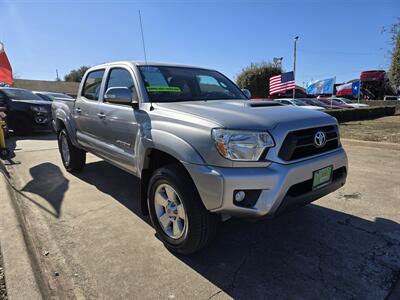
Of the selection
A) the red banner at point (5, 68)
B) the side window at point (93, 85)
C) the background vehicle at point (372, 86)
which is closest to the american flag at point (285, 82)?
the red banner at point (5, 68)

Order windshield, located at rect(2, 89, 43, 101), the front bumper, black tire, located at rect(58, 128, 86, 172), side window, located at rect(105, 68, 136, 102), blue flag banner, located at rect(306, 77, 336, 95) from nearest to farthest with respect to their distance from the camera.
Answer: the front bumper < side window, located at rect(105, 68, 136, 102) < black tire, located at rect(58, 128, 86, 172) < windshield, located at rect(2, 89, 43, 101) < blue flag banner, located at rect(306, 77, 336, 95)

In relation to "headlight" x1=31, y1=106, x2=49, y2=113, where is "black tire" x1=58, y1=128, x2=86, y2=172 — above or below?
below

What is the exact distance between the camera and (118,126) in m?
3.79

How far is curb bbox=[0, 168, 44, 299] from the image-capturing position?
2.43 m

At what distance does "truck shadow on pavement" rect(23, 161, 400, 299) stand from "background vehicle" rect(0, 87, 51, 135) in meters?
7.87

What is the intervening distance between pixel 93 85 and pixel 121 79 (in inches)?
40.4

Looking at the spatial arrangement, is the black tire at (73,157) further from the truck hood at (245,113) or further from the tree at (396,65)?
the tree at (396,65)

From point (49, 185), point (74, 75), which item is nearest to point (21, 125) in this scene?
point (49, 185)

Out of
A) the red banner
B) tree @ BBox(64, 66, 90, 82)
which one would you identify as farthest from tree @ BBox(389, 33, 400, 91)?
tree @ BBox(64, 66, 90, 82)

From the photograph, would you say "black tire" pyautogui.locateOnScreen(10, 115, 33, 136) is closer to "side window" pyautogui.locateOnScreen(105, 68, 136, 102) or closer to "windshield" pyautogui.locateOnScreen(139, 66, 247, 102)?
"side window" pyautogui.locateOnScreen(105, 68, 136, 102)

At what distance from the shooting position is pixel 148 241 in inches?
130

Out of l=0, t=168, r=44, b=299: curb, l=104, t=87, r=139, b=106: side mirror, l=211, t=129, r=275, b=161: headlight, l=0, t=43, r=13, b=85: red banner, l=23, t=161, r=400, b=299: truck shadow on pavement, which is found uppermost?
l=0, t=43, r=13, b=85: red banner

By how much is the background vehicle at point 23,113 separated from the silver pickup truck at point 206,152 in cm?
789

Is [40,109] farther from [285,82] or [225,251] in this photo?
[285,82]
